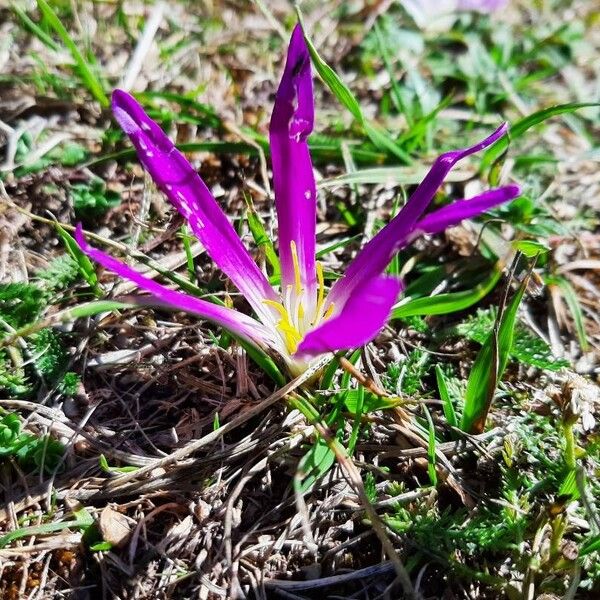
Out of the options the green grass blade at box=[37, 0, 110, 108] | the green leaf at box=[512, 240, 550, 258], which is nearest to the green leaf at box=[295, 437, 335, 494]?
the green leaf at box=[512, 240, 550, 258]

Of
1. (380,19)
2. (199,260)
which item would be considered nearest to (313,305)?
(199,260)

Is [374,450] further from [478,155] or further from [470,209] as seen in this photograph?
[478,155]

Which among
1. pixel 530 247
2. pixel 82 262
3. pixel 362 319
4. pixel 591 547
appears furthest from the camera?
pixel 82 262

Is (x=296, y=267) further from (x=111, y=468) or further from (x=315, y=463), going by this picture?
(x=111, y=468)

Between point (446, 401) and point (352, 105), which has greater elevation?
point (352, 105)

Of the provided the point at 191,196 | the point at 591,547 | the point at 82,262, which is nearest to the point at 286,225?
the point at 191,196

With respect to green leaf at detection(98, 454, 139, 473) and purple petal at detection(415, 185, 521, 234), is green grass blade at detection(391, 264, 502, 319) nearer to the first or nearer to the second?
purple petal at detection(415, 185, 521, 234)

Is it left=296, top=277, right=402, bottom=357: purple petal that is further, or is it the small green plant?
the small green plant
